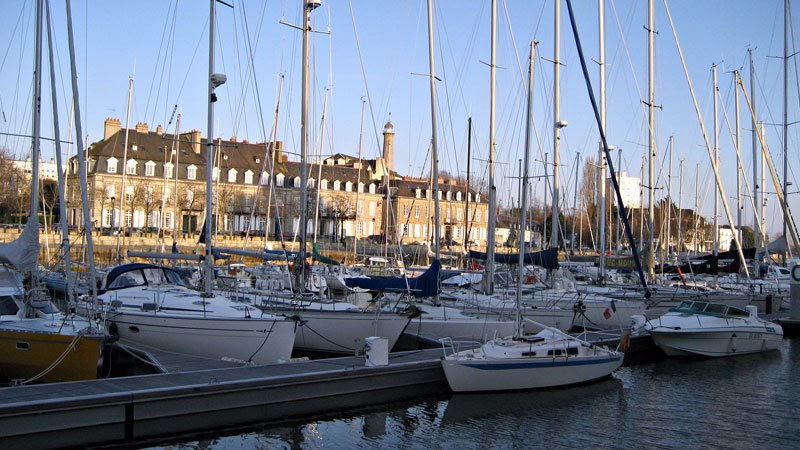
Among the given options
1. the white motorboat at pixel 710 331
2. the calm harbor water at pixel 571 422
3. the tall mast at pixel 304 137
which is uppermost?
the tall mast at pixel 304 137

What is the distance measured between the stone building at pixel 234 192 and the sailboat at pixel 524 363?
1791 inches

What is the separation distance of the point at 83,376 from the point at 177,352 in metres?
Result: 3.41

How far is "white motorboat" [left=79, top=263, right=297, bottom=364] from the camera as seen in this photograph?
19.3 m

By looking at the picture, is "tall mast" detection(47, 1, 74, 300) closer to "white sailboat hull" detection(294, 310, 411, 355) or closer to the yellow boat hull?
the yellow boat hull

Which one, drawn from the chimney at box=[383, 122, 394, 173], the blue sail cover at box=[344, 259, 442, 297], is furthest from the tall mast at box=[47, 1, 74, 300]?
the chimney at box=[383, 122, 394, 173]

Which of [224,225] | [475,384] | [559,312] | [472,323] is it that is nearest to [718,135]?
[559,312]

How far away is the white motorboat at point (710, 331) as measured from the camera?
82.8 feet

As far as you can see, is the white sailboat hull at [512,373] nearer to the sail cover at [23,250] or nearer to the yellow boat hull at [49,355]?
the yellow boat hull at [49,355]

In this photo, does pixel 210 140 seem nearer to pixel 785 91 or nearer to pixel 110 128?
pixel 785 91

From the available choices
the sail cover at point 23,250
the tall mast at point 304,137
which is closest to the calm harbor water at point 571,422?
the sail cover at point 23,250

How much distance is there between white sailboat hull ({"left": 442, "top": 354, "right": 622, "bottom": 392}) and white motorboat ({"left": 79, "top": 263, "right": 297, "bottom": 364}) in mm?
4336

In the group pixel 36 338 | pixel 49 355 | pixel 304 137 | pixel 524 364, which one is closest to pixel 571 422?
pixel 524 364

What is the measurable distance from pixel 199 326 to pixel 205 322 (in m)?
0.20

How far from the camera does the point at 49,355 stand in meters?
17.0
